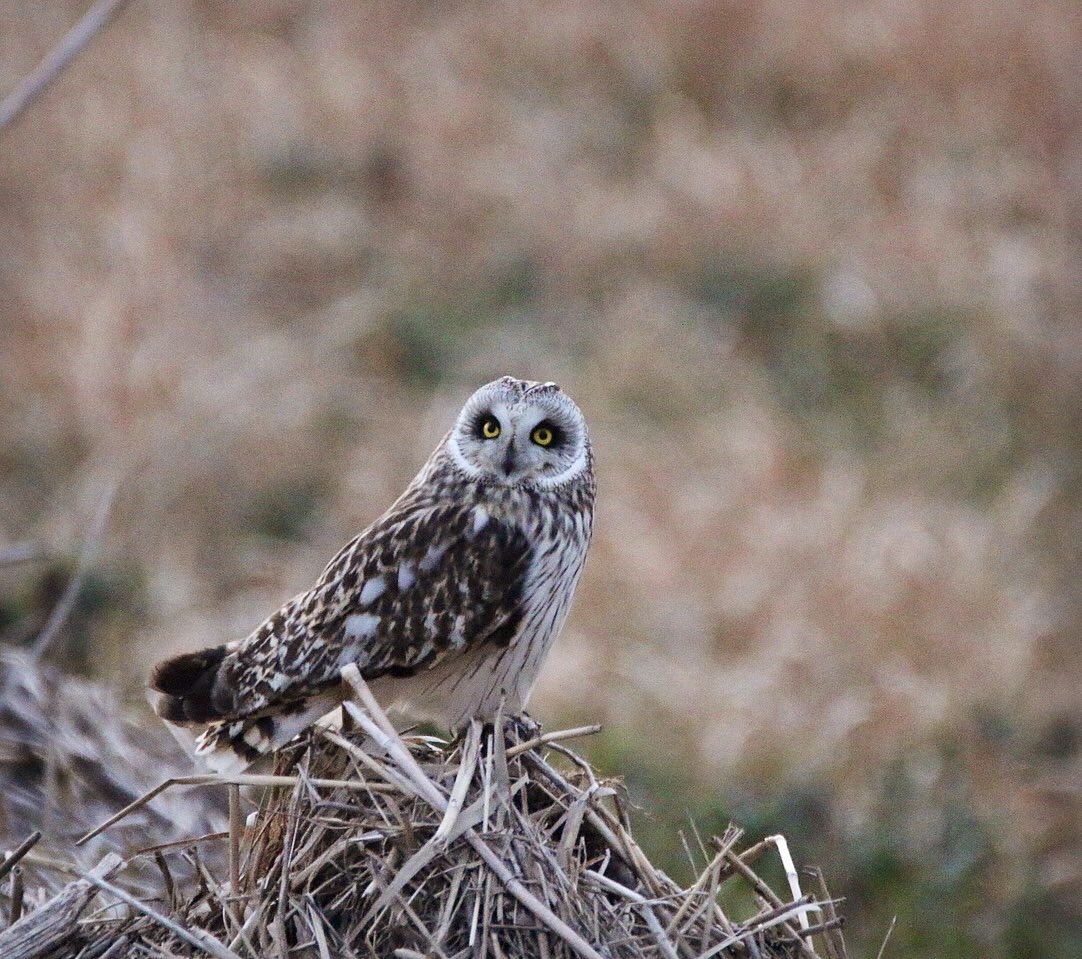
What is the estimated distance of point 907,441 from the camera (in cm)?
825

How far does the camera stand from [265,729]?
10.8ft

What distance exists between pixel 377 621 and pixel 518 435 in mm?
473

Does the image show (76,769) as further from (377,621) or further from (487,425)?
(487,425)

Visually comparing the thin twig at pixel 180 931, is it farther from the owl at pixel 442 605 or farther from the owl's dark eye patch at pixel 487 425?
the owl's dark eye patch at pixel 487 425

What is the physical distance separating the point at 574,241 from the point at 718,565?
2851mm

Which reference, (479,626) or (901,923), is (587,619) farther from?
(479,626)

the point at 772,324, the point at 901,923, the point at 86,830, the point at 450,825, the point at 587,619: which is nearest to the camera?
the point at 450,825

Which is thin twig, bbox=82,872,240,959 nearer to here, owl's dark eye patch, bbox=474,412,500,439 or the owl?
the owl

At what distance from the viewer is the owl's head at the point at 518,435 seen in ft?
11.5

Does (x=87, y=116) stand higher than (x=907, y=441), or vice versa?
(x=87, y=116)

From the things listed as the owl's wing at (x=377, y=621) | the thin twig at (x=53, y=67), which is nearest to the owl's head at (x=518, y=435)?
the owl's wing at (x=377, y=621)

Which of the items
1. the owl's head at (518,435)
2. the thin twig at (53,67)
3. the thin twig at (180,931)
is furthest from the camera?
the thin twig at (53,67)

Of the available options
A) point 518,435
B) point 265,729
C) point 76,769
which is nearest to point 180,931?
point 265,729

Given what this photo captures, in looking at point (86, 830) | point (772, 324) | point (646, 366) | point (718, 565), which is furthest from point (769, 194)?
point (86, 830)
